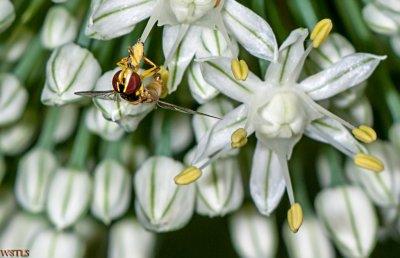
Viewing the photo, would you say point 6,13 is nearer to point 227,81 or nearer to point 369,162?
point 227,81

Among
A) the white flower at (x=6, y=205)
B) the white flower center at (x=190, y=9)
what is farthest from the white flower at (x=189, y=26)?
the white flower at (x=6, y=205)

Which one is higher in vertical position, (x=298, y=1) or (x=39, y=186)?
(x=298, y=1)

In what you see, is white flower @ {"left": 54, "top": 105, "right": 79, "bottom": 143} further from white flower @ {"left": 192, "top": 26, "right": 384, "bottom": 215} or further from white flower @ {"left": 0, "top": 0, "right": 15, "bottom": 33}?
white flower @ {"left": 192, "top": 26, "right": 384, "bottom": 215}

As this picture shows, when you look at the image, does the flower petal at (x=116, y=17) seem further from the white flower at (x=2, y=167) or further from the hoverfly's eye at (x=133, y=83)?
the white flower at (x=2, y=167)

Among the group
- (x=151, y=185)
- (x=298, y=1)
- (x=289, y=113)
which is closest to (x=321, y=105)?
(x=289, y=113)

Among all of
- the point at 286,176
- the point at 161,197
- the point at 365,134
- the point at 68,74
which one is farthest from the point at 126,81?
the point at 365,134

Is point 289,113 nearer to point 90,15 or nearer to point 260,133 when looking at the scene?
point 260,133
